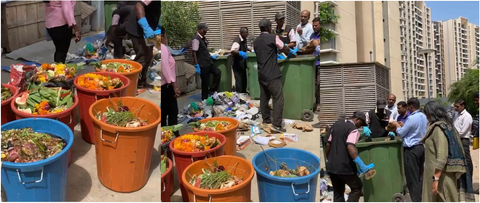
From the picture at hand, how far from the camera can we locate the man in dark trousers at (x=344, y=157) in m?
2.17

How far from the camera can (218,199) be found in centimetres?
211

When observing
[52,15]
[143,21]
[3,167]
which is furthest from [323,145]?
[52,15]

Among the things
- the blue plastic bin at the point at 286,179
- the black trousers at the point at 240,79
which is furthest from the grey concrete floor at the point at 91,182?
the blue plastic bin at the point at 286,179

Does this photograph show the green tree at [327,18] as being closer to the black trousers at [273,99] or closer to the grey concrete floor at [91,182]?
the black trousers at [273,99]

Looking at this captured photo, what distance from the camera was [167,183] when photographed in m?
2.43

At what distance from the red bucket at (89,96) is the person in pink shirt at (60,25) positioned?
314 mm

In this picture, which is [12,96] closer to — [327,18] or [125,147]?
[125,147]

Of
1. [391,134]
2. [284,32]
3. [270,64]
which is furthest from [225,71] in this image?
[391,134]

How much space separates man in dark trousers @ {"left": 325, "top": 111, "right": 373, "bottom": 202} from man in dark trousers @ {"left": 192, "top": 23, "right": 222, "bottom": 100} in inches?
32.7

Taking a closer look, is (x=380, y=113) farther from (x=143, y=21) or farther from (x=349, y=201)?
(x=143, y=21)

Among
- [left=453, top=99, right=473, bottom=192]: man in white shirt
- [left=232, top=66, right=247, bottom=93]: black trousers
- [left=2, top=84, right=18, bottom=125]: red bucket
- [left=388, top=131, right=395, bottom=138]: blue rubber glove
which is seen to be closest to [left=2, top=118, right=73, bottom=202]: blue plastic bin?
[left=2, top=84, right=18, bottom=125]: red bucket

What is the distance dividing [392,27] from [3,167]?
2.26m

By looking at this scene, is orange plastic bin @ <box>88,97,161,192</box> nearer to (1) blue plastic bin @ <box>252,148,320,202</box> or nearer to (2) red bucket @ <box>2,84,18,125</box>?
(2) red bucket @ <box>2,84,18,125</box>

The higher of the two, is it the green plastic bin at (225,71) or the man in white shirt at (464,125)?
the green plastic bin at (225,71)
